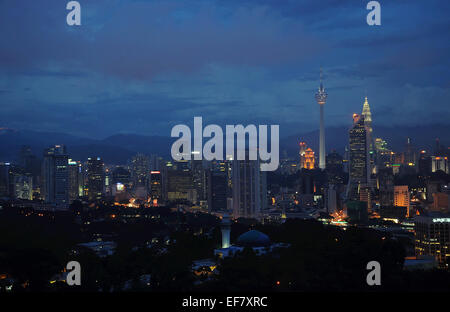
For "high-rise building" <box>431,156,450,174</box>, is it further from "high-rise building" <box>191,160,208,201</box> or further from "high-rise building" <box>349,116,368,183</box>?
"high-rise building" <box>191,160,208,201</box>

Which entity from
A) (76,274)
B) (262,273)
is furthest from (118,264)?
(262,273)

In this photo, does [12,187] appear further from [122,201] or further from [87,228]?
[87,228]

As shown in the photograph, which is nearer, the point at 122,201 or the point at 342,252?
the point at 342,252

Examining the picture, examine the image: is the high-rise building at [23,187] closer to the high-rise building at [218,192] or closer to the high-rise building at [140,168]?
the high-rise building at [140,168]

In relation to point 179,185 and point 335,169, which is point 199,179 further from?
point 335,169

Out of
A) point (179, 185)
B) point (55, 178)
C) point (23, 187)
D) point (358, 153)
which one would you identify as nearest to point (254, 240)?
point (55, 178)

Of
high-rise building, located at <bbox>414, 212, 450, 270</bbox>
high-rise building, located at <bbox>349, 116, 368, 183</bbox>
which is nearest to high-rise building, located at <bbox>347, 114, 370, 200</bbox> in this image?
high-rise building, located at <bbox>349, 116, 368, 183</bbox>
